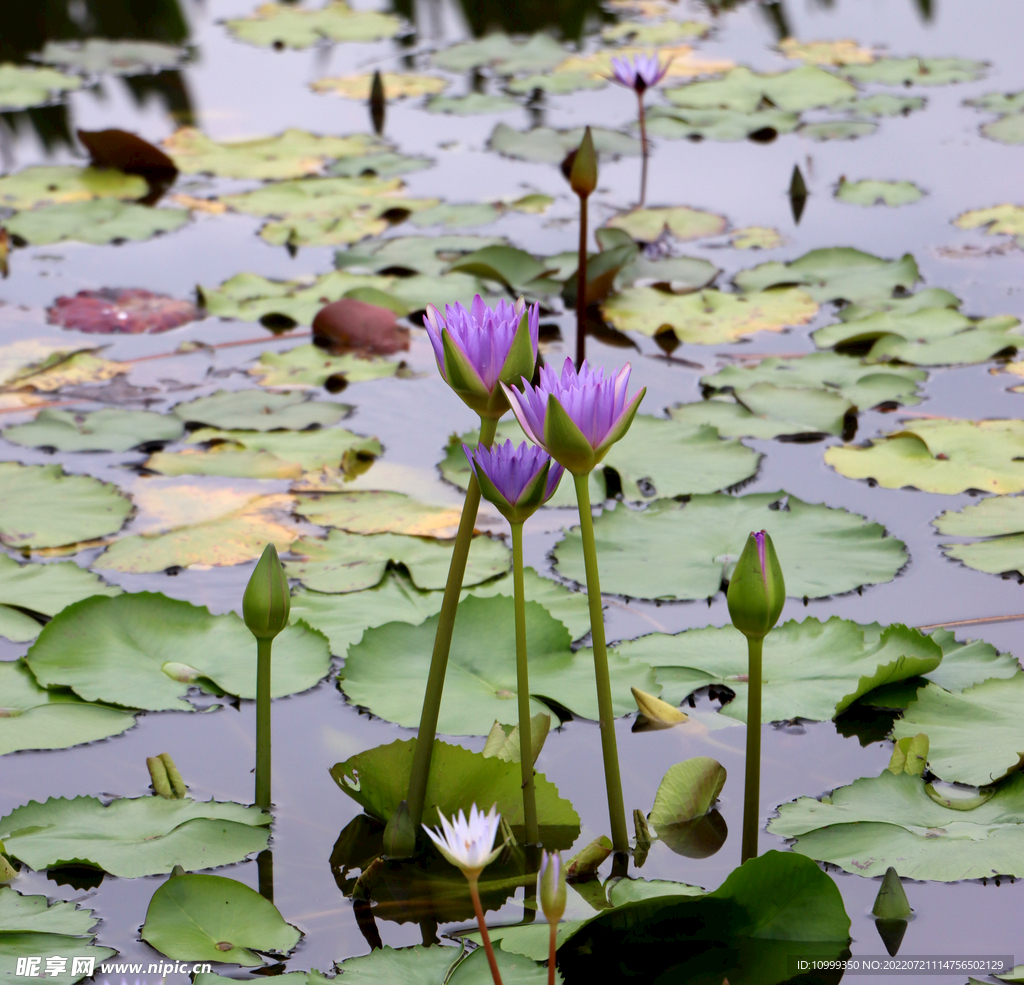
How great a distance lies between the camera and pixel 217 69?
5.36m

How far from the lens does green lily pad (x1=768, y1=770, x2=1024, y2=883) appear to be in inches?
51.9

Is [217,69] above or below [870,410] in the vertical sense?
above

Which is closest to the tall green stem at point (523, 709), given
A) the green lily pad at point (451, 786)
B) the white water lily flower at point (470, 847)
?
the green lily pad at point (451, 786)

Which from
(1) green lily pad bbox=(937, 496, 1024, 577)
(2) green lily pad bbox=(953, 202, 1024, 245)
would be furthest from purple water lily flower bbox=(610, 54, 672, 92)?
(1) green lily pad bbox=(937, 496, 1024, 577)

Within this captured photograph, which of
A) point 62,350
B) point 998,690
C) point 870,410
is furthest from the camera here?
point 62,350

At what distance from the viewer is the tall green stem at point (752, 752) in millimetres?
1271

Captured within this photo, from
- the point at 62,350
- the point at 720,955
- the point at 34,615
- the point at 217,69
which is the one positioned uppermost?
the point at 217,69

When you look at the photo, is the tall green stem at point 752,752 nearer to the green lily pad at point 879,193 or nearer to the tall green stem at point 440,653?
the tall green stem at point 440,653

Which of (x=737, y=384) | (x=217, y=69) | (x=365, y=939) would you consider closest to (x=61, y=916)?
(x=365, y=939)

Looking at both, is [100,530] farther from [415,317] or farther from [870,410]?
[870,410]

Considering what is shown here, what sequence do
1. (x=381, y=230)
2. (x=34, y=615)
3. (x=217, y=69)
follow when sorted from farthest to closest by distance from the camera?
(x=217, y=69), (x=381, y=230), (x=34, y=615)

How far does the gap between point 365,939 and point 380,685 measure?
1.55 ft

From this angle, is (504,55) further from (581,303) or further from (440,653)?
(440,653)

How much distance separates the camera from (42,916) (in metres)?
1.30
